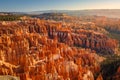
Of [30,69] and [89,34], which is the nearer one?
[30,69]

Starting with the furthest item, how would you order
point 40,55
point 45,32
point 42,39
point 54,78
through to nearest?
point 45,32, point 42,39, point 40,55, point 54,78

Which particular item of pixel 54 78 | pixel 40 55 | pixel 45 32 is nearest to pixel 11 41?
pixel 40 55

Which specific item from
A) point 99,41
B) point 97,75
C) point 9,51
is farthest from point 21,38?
point 99,41

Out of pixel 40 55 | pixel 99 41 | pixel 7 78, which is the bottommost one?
pixel 99 41

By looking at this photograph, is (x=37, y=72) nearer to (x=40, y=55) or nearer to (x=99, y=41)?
(x=40, y=55)

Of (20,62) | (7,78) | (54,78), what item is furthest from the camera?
(20,62)

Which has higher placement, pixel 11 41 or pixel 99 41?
pixel 11 41
